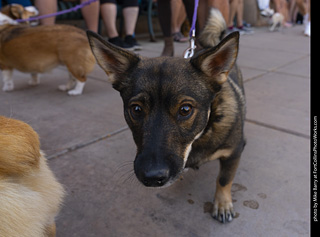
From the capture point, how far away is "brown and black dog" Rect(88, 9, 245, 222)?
1583mm

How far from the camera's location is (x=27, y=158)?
1157 mm

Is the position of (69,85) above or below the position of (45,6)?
below

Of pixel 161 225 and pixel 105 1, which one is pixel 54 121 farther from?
pixel 105 1

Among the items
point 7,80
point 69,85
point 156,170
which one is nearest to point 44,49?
point 69,85

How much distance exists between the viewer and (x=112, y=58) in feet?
6.40

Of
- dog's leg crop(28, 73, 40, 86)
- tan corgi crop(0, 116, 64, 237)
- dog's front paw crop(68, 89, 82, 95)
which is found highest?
tan corgi crop(0, 116, 64, 237)

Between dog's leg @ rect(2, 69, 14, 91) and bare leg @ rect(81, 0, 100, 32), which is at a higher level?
bare leg @ rect(81, 0, 100, 32)

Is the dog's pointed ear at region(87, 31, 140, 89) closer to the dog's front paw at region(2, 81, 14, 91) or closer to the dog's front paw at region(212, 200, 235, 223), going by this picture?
the dog's front paw at region(212, 200, 235, 223)

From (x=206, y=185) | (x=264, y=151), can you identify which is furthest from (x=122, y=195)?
(x=264, y=151)

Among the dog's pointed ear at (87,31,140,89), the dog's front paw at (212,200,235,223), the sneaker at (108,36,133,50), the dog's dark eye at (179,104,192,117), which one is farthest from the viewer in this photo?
the sneaker at (108,36,133,50)

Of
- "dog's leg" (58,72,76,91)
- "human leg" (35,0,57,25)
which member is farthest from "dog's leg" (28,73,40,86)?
"human leg" (35,0,57,25)

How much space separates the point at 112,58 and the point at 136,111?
1.50 feet

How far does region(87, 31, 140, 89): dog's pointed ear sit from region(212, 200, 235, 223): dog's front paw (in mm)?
1112

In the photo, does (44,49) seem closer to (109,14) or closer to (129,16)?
(109,14)
